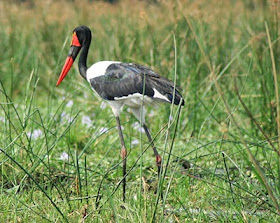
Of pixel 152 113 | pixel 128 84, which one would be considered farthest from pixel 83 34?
pixel 152 113

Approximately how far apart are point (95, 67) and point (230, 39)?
8.54 feet

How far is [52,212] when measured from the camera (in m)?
2.89

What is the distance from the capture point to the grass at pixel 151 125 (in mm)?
2832

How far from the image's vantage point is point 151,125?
16.4ft

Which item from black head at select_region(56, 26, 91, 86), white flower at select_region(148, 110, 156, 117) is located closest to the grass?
white flower at select_region(148, 110, 156, 117)

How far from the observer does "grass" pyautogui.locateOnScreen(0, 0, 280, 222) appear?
2.83 metres

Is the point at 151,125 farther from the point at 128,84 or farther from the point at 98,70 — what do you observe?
the point at 128,84

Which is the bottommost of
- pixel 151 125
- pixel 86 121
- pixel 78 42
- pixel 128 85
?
pixel 151 125

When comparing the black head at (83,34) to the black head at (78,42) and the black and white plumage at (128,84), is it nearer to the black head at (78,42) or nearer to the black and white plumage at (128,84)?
the black head at (78,42)

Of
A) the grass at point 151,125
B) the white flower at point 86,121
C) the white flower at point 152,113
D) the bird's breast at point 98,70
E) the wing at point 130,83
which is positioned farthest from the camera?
the white flower at point 152,113

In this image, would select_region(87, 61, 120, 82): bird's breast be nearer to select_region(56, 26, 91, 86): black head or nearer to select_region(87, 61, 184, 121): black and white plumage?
select_region(87, 61, 184, 121): black and white plumage

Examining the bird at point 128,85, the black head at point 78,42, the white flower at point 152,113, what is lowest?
the white flower at point 152,113

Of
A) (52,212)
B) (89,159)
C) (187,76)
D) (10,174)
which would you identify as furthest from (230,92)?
(52,212)

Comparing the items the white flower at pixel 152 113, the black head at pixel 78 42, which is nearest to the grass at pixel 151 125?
the white flower at pixel 152 113
